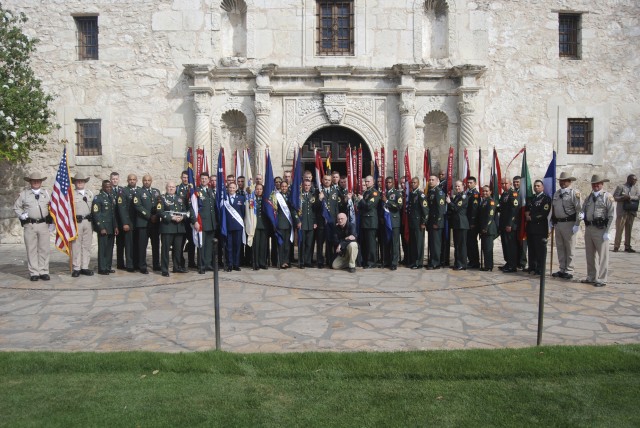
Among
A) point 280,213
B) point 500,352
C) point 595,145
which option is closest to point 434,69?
point 595,145

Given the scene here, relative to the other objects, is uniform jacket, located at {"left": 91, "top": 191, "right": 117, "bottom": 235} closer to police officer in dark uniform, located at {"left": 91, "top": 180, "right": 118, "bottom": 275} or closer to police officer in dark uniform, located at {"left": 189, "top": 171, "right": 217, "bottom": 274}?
police officer in dark uniform, located at {"left": 91, "top": 180, "right": 118, "bottom": 275}

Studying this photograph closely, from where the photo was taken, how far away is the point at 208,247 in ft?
32.6

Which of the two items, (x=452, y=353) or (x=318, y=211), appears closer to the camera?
(x=452, y=353)

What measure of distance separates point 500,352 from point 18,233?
1311 centimetres

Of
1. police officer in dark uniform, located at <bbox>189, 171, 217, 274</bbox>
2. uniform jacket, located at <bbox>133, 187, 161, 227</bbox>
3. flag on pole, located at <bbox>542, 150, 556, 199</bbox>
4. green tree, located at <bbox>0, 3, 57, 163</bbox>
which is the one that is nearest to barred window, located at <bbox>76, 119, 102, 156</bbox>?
green tree, located at <bbox>0, 3, 57, 163</bbox>

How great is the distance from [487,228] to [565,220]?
1349mm

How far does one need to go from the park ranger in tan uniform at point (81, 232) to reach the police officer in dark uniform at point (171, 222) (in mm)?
1366

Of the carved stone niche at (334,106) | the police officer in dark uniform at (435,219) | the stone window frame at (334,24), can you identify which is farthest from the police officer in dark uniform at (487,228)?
the stone window frame at (334,24)

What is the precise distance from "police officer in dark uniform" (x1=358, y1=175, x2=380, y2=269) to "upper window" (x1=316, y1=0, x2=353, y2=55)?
4.94 meters

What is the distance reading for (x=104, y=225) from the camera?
962 cm

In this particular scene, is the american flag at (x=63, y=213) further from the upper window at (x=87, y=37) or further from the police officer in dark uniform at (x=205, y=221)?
the upper window at (x=87, y=37)

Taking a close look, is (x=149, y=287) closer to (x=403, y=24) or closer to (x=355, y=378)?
(x=355, y=378)

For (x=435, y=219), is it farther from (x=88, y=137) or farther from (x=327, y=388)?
(x=88, y=137)

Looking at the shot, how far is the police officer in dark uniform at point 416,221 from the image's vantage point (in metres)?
10.1
